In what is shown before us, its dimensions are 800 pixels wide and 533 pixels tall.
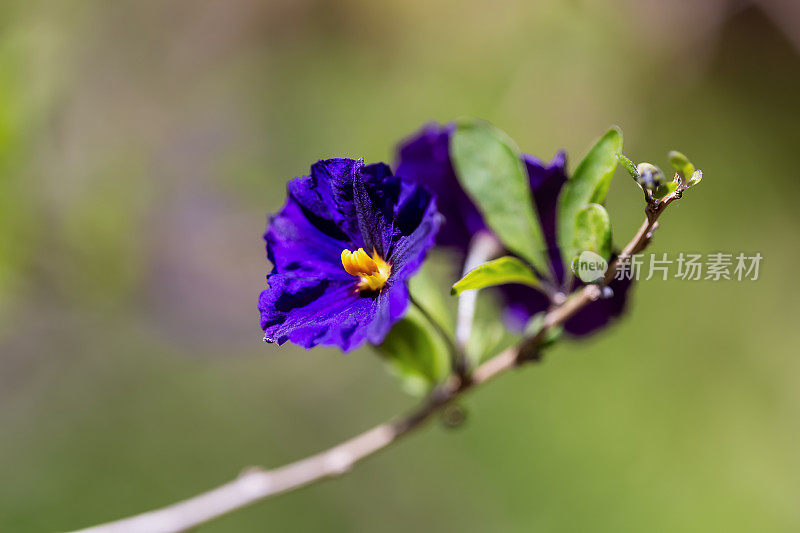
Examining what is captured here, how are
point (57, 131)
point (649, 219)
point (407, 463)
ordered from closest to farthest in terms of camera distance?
point (649, 219) → point (57, 131) → point (407, 463)

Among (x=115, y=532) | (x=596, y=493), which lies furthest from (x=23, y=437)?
(x=596, y=493)

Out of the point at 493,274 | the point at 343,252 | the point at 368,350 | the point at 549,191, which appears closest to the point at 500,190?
the point at 549,191

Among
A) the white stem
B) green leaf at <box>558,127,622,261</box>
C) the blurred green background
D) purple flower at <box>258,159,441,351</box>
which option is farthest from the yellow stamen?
the blurred green background

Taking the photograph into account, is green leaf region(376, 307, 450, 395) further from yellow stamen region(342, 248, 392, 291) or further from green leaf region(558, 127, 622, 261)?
green leaf region(558, 127, 622, 261)

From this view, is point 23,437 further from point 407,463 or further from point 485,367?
point 485,367

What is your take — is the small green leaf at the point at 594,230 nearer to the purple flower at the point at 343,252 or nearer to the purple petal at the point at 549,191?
the purple petal at the point at 549,191

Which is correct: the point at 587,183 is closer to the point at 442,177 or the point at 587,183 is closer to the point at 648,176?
the point at 648,176

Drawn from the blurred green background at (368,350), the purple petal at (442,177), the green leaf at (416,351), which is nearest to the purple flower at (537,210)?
the purple petal at (442,177)
